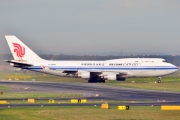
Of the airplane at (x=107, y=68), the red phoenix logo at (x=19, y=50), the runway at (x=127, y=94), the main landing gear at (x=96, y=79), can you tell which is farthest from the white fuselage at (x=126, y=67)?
the runway at (x=127, y=94)

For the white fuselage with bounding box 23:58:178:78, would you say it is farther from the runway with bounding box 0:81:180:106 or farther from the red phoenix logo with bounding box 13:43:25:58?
the runway with bounding box 0:81:180:106

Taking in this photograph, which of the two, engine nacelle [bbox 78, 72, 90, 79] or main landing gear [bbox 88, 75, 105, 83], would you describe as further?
→ main landing gear [bbox 88, 75, 105, 83]

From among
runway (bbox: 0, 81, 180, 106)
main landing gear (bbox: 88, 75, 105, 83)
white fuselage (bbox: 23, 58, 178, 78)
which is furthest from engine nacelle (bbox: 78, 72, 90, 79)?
runway (bbox: 0, 81, 180, 106)

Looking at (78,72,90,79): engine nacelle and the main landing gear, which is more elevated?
(78,72,90,79): engine nacelle

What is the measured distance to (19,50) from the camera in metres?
118

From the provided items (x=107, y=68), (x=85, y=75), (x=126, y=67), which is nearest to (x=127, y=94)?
(x=85, y=75)

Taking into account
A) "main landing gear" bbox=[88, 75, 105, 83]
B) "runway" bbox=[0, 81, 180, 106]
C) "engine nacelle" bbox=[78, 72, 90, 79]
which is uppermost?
"engine nacelle" bbox=[78, 72, 90, 79]

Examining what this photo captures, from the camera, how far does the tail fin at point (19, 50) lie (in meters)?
118

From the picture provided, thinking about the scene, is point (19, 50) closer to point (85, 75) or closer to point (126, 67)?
point (85, 75)

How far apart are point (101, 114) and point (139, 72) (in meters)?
69.1

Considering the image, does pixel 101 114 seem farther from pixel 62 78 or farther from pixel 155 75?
pixel 62 78

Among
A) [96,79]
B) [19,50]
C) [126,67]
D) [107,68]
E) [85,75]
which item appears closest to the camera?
[85,75]

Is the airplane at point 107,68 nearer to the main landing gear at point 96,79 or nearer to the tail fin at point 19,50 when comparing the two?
the main landing gear at point 96,79

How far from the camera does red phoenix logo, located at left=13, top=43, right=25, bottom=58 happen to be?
11812cm
